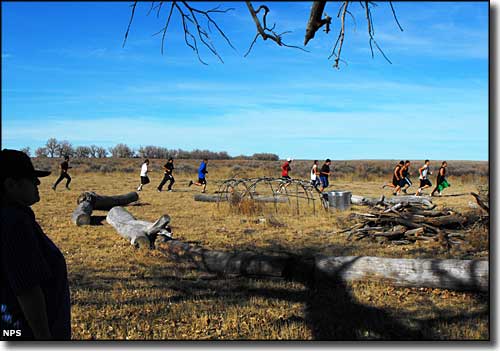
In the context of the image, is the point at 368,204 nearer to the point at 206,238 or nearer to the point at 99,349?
the point at 206,238

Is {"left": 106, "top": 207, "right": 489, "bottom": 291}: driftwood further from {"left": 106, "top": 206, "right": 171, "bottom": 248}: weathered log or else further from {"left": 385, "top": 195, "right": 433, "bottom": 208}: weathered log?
{"left": 385, "top": 195, "right": 433, "bottom": 208}: weathered log

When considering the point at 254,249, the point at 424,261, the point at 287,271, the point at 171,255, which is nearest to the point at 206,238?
the point at 254,249

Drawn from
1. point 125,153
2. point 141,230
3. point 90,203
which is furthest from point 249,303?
point 125,153

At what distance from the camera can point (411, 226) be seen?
9.88m

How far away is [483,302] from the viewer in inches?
217

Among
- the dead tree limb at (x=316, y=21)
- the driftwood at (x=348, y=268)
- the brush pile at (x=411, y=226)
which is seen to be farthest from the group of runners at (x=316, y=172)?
the dead tree limb at (x=316, y=21)

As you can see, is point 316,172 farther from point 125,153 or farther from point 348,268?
point 125,153

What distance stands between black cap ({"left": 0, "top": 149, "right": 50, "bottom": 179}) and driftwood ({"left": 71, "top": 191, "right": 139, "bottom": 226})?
998cm

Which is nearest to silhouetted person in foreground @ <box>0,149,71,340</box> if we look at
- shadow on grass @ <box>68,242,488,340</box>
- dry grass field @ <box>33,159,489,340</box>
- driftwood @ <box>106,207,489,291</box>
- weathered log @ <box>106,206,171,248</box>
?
dry grass field @ <box>33,159,489,340</box>

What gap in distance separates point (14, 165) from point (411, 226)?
353 inches

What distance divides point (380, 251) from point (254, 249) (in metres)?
2.49

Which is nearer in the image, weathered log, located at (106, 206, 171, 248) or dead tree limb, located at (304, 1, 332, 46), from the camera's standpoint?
dead tree limb, located at (304, 1, 332, 46)

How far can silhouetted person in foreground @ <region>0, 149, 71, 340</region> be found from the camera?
2230 millimetres

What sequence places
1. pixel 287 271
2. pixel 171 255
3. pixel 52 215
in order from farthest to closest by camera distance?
1. pixel 52 215
2. pixel 171 255
3. pixel 287 271
